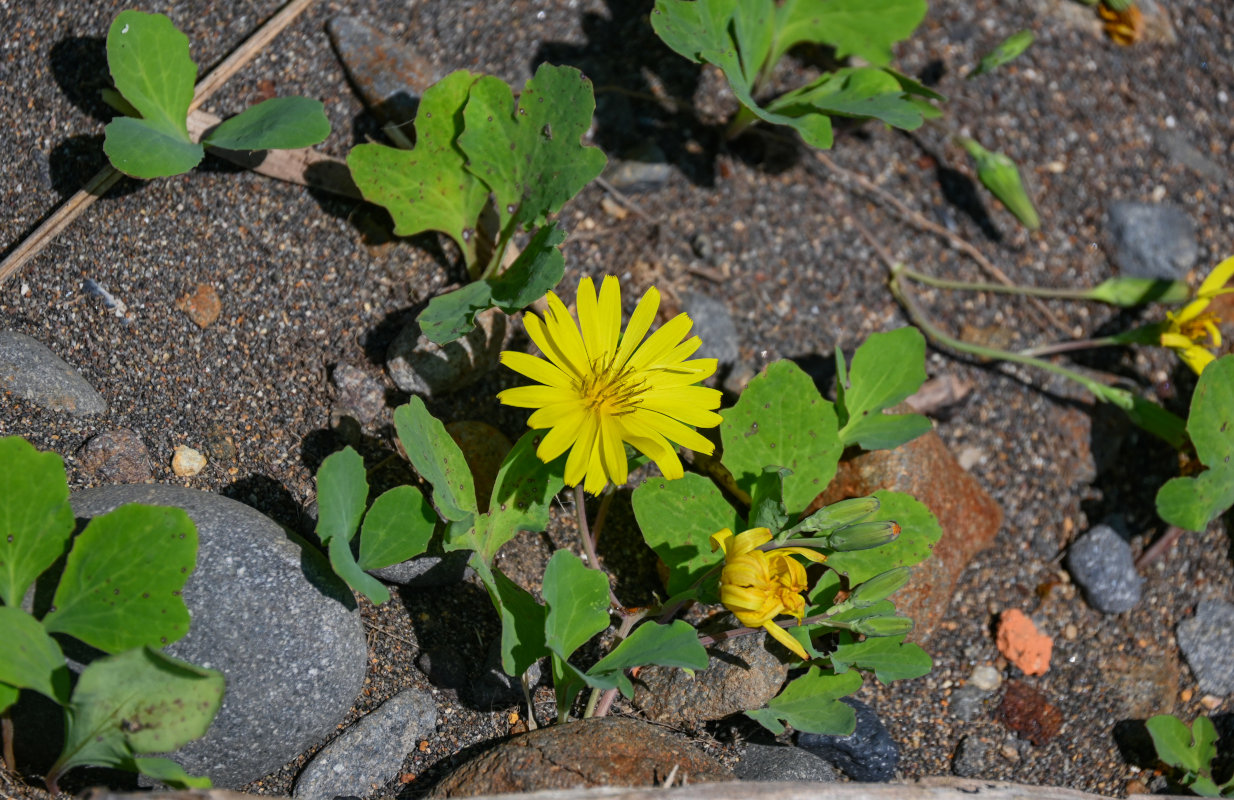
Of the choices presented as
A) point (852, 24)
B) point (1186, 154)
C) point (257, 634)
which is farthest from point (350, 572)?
point (1186, 154)

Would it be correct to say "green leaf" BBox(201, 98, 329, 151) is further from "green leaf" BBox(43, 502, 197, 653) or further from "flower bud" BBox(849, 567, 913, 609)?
"flower bud" BBox(849, 567, 913, 609)

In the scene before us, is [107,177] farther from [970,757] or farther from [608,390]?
[970,757]

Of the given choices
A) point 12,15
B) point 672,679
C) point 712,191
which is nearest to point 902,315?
point 712,191

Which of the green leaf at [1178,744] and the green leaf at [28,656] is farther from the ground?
the green leaf at [28,656]

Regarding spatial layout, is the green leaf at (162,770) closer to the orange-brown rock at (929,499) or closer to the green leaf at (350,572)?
the green leaf at (350,572)

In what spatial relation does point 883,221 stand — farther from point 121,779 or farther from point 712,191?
point 121,779

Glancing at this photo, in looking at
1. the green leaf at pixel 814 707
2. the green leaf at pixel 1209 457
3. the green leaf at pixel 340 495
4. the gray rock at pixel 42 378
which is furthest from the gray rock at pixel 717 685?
the gray rock at pixel 42 378
